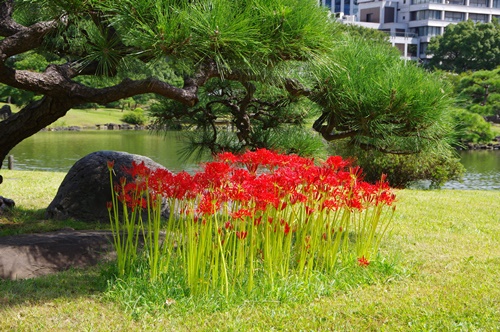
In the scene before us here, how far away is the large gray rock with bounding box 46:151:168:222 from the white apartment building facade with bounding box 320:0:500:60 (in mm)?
48636

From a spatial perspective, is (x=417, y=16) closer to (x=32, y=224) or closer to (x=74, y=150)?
(x=74, y=150)

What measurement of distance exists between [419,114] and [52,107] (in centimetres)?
311

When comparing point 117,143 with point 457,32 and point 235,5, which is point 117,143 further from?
point 457,32

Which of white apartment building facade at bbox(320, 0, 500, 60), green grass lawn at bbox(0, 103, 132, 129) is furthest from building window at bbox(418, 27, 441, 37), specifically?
green grass lawn at bbox(0, 103, 132, 129)

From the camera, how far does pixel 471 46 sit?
1590 inches

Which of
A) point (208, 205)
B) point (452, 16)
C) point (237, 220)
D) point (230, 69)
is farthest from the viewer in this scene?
point (452, 16)

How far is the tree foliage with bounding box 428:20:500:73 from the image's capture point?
1583 inches

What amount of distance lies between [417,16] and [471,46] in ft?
48.8

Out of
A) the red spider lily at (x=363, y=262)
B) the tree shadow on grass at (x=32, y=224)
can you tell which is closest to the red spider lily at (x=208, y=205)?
the red spider lily at (x=363, y=262)

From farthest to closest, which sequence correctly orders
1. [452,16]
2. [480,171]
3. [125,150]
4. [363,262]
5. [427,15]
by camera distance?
[452,16] → [427,15] → [125,150] → [480,171] → [363,262]

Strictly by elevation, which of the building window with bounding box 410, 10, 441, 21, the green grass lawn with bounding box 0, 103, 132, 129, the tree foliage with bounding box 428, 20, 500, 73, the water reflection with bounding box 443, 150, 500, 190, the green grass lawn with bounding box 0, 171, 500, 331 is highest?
the building window with bounding box 410, 10, 441, 21

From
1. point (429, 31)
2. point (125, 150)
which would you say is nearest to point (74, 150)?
point (125, 150)

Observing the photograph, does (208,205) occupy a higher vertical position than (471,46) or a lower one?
lower

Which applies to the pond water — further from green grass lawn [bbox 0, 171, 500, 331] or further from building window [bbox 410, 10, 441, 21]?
building window [bbox 410, 10, 441, 21]
